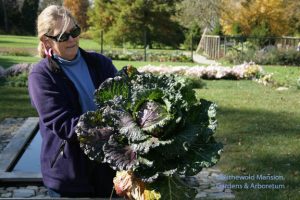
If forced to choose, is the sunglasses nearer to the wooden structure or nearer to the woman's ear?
the woman's ear

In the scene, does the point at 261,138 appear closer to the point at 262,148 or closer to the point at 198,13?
the point at 262,148

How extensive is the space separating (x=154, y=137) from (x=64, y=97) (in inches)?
28.8

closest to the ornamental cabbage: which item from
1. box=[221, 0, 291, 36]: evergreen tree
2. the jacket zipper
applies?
the jacket zipper

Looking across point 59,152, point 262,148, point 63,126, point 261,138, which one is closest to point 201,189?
point 262,148

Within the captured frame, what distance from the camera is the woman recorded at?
2295mm

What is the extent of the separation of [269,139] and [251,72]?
1047 cm

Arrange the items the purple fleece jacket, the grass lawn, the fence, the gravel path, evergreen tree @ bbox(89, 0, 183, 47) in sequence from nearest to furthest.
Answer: the purple fleece jacket, the gravel path, the grass lawn, the fence, evergreen tree @ bbox(89, 0, 183, 47)

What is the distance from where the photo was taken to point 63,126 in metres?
2.19

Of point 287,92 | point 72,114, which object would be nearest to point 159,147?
point 72,114

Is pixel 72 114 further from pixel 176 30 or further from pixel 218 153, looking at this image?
pixel 176 30

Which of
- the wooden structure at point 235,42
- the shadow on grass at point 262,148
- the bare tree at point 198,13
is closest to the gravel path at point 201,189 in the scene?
the shadow on grass at point 262,148

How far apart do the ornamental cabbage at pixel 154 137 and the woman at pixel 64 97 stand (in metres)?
0.41

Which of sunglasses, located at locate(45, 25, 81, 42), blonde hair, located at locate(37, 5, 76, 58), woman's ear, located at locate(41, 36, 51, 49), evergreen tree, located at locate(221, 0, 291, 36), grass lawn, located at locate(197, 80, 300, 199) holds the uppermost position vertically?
blonde hair, located at locate(37, 5, 76, 58)

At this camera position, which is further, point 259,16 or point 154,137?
point 259,16
